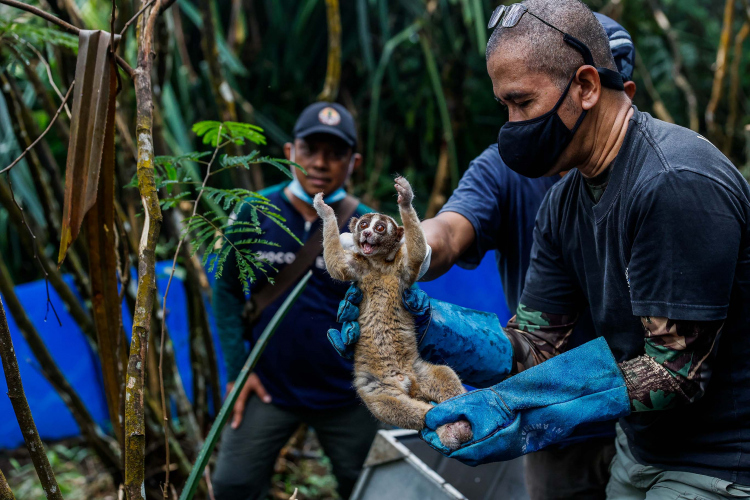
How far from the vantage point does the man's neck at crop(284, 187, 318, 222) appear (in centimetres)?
329

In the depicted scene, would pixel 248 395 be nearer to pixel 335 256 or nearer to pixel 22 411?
pixel 335 256

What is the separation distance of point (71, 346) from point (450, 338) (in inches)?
→ 159

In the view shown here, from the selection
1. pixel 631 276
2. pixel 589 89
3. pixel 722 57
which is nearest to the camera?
pixel 631 276

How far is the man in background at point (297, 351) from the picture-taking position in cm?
324

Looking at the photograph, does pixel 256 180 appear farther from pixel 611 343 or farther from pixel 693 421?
pixel 693 421

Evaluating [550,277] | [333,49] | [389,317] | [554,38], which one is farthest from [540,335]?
[333,49]

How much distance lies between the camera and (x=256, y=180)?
443 cm

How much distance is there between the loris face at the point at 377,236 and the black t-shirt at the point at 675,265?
1.98ft

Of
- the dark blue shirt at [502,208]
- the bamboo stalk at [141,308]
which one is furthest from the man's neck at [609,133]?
the bamboo stalk at [141,308]

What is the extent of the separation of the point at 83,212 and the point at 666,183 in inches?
58.0

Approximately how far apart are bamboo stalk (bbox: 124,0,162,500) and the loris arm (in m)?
0.77

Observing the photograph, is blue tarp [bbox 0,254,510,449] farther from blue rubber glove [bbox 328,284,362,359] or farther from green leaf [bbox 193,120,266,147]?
green leaf [bbox 193,120,266,147]

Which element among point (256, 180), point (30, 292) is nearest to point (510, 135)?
point (256, 180)

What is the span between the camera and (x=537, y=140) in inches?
73.7
